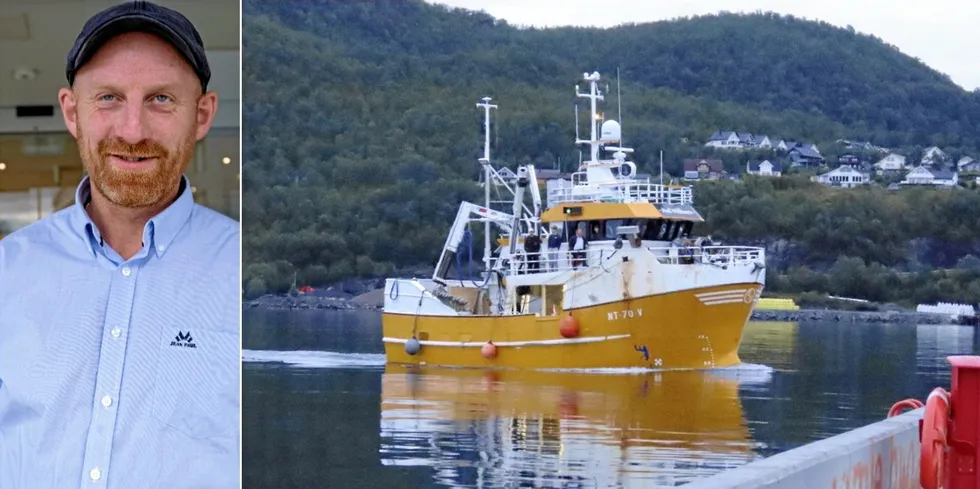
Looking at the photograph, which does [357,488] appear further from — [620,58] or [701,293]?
[620,58]

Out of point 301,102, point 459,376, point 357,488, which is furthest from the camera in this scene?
point 301,102

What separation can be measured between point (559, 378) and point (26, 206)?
2175cm

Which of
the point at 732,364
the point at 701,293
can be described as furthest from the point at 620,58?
the point at 701,293

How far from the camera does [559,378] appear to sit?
23.4 meters

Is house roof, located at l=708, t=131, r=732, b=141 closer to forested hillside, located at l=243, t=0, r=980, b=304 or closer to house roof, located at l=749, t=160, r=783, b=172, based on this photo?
forested hillside, located at l=243, t=0, r=980, b=304

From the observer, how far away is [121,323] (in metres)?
1.87

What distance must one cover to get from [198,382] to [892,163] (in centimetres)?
3744

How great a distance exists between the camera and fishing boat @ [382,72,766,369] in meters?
21.0

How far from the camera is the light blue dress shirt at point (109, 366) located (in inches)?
73.3

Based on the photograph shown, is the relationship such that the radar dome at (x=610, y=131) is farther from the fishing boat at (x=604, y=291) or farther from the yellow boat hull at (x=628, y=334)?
the yellow boat hull at (x=628, y=334)

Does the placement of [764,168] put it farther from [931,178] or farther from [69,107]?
[69,107]

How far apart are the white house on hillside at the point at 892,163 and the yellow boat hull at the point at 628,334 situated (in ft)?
49.3

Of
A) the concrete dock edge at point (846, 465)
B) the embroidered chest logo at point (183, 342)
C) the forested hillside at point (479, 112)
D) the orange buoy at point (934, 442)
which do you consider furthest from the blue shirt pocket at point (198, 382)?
the forested hillside at point (479, 112)

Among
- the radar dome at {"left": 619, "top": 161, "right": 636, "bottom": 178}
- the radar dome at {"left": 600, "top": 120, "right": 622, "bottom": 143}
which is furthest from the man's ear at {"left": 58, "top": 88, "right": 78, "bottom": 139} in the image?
the radar dome at {"left": 600, "top": 120, "right": 622, "bottom": 143}
